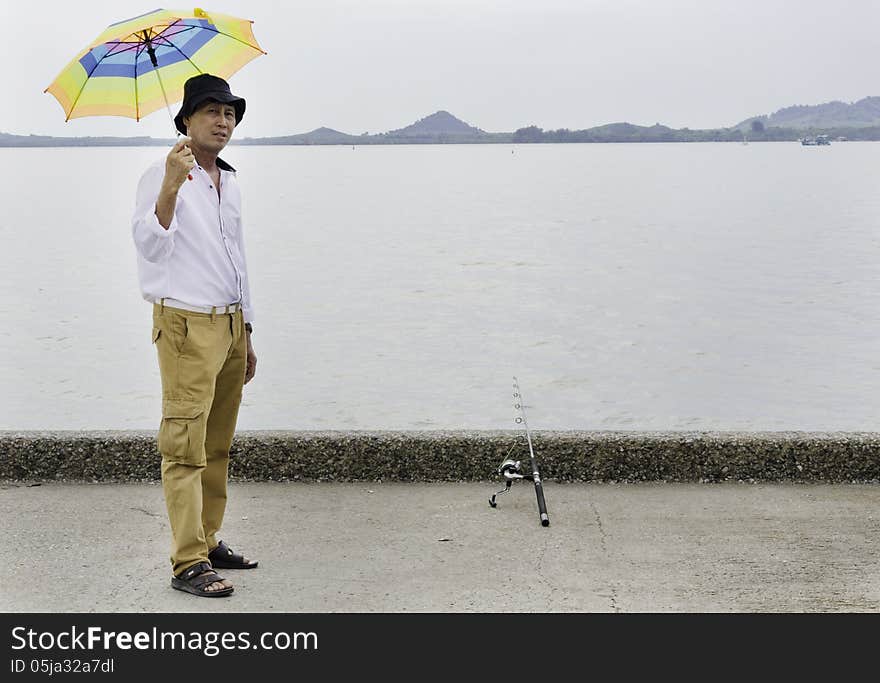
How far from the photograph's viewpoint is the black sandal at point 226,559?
4.57 meters

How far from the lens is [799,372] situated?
1855 centimetres

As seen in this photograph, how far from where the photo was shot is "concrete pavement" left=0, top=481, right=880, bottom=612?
14.0 feet

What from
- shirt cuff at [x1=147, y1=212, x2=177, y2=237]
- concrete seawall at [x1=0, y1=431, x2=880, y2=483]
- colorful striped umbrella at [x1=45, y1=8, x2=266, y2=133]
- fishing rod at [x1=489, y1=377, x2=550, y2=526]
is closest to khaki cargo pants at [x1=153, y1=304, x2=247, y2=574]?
shirt cuff at [x1=147, y1=212, x2=177, y2=237]

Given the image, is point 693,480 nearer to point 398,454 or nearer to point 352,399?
point 398,454

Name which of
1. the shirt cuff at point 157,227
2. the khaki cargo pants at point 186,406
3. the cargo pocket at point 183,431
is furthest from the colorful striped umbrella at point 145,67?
the cargo pocket at point 183,431

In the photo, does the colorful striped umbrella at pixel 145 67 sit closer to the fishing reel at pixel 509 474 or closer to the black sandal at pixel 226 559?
the black sandal at pixel 226 559

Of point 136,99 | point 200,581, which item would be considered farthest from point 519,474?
point 136,99

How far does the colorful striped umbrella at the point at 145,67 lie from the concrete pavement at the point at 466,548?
165cm

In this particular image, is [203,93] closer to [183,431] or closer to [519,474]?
[183,431]

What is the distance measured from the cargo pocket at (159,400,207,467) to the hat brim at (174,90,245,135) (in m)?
0.97

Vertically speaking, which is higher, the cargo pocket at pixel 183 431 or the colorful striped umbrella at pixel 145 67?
the colorful striped umbrella at pixel 145 67

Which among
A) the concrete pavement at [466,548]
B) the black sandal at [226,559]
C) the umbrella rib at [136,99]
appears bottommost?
the concrete pavement at [466,548]

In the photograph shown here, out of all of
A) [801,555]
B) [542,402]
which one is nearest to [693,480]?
[801,555]

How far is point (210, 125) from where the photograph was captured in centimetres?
436
